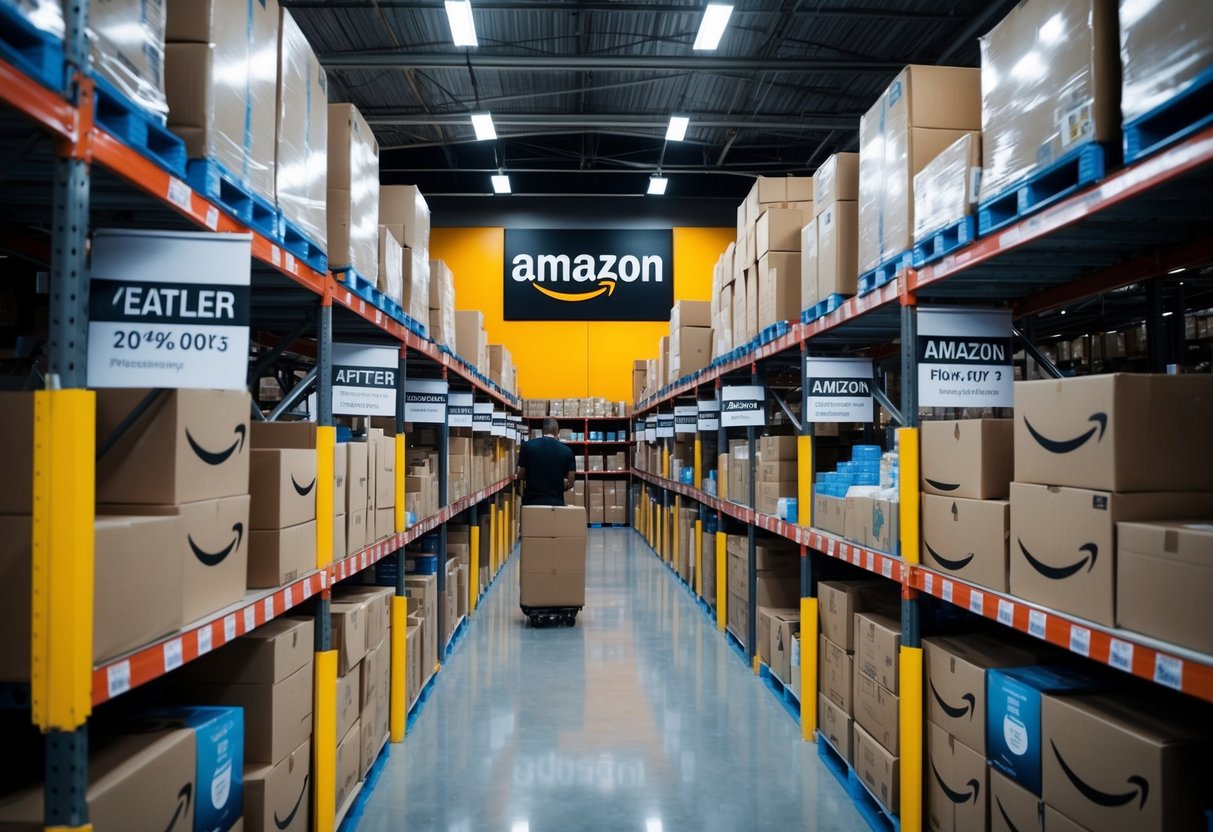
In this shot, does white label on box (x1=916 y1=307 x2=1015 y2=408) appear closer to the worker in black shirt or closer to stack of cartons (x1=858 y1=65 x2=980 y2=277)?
stack of cartons (x1=858 y1=65 x2=980 y2=277)

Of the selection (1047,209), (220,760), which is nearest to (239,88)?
(220,760)

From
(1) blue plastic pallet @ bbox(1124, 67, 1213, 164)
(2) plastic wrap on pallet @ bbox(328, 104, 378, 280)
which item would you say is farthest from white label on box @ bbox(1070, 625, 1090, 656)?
(2) plastic wrap on pallet @ bbox(328, 104, 378, 280)

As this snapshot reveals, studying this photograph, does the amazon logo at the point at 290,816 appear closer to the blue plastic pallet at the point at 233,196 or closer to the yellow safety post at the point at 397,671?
the yellow safety post at the point at 397,671

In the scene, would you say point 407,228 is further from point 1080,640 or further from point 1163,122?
point 1080,640

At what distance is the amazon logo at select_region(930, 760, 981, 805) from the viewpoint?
2877 millimetres

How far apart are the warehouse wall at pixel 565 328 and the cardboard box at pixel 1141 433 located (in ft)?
49.9

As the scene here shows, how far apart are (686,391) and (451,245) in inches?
380

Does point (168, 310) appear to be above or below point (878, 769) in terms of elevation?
above

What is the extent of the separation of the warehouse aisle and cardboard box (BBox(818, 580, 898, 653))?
0.73 m

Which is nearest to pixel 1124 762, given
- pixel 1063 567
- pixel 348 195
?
pixel 1063 567

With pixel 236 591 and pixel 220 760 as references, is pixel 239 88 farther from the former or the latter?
pixel 220 760

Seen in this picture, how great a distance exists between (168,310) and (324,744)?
6.68ft

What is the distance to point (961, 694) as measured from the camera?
3.03 m

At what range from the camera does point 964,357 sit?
3.34 meters
